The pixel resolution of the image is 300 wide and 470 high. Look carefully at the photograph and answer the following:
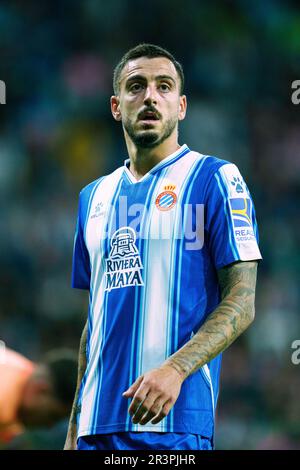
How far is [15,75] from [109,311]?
19.4ft

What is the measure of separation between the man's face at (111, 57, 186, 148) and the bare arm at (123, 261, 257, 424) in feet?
2.07

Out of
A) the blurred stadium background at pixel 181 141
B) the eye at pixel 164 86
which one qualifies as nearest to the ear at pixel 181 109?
the eye at pixel 164 86

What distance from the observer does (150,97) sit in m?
3.07

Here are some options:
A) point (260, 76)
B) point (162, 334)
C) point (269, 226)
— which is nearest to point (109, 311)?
point (162, 334)

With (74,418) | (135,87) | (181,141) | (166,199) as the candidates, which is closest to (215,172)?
(166,199)

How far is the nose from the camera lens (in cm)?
306

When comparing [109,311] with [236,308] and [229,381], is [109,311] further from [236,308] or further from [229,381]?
[229,381]

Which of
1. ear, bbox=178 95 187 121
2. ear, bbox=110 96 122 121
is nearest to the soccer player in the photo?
ear, bbox=178 95 187 121

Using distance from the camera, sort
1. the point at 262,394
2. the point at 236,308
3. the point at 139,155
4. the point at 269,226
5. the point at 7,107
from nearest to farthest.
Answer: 1. the point at 236,308
2. the point at 139,155
3. the point at 262,394
4. the point at 269,226
5. the point at 7,107

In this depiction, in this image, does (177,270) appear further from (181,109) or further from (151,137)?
(181,109)

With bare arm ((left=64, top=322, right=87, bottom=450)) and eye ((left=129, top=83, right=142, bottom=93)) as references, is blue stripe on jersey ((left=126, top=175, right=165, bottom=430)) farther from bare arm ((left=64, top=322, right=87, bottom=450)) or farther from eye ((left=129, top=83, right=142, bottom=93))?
eye ((left=129, top=83, right=142, bottom=93))

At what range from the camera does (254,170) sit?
25.5 ft

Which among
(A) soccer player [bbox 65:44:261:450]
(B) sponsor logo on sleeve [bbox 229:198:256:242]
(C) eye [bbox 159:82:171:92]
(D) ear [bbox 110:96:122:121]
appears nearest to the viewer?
(A) soccer player [bbox 65:44:261:450]

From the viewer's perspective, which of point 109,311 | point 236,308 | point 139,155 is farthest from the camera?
point 139,155
